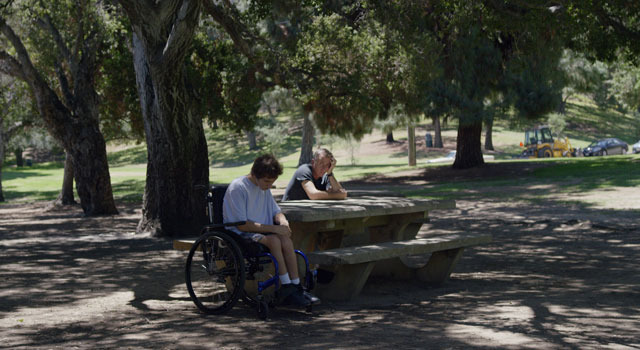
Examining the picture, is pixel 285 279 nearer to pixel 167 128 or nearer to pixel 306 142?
pixel 167 128

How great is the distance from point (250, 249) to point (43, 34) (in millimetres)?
18765

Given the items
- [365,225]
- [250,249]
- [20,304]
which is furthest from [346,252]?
[20,304]

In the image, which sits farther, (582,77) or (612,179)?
(582,77)

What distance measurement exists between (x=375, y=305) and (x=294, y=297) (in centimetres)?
87

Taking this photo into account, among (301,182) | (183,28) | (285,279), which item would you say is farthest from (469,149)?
(285,279)

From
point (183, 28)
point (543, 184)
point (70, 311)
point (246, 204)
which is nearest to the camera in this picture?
point (246, 204)

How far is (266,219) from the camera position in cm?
650

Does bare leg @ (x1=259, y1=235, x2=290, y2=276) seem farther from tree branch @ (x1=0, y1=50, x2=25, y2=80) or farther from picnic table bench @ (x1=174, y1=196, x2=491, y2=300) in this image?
tree branch @ (x1=0, y1=50, x2=25, y2=80)

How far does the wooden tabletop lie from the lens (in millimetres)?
6715

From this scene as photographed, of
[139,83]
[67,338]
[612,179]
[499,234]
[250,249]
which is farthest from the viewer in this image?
A: [612,179]

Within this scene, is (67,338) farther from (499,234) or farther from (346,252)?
(499,234)

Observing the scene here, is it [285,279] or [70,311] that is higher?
[285,279]

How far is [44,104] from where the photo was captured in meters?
17.3

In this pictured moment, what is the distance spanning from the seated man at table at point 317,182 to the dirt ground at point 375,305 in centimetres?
110
